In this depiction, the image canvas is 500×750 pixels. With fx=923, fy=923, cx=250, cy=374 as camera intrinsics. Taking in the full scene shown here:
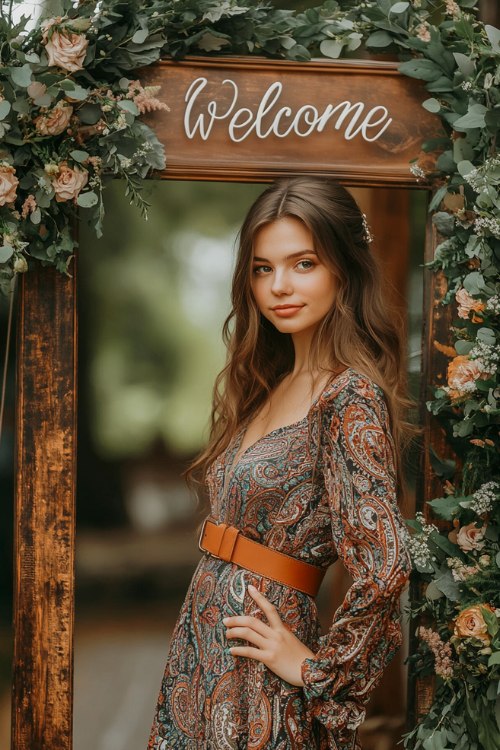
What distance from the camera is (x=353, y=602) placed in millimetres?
1774

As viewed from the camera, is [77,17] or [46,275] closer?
[77,17]

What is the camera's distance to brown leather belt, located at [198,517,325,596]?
6.42ft

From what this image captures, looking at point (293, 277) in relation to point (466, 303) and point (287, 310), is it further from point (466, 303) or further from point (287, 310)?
point (466, 303)

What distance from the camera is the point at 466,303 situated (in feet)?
7.04

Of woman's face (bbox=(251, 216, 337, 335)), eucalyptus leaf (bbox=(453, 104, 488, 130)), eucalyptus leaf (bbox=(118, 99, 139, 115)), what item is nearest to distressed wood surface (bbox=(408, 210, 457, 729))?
eucalyptus leaf (bbox=(453, 104, 488, 130))

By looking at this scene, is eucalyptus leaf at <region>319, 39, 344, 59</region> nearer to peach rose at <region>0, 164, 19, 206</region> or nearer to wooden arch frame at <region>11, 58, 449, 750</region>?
wooden arch frame at <region>11, 58, 449, 750</region>

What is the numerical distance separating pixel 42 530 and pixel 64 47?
1151mm

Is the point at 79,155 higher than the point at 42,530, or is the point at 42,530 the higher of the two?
the point at 79,155

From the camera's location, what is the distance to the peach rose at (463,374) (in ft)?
6.98

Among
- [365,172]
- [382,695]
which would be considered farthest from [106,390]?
[382,695]

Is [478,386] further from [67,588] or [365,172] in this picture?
[67,588]

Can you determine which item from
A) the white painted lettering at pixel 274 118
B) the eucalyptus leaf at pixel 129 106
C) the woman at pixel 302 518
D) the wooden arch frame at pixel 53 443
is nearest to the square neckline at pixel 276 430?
the woman at pixel 302 518

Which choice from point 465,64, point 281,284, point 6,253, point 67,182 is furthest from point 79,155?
point 465,64

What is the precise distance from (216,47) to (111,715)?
1.91 m
